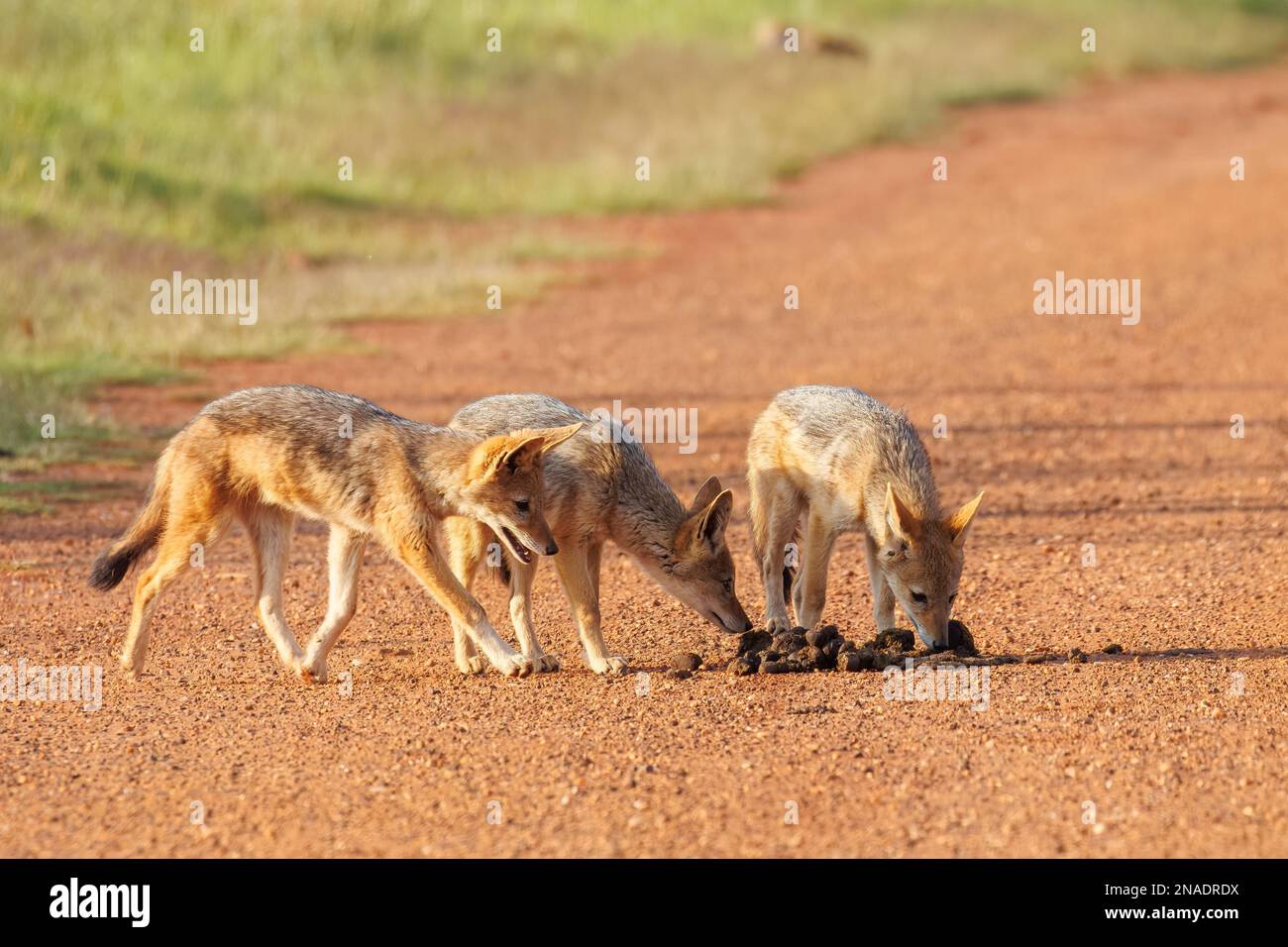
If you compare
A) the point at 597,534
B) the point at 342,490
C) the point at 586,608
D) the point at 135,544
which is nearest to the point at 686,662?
the point at 586,608

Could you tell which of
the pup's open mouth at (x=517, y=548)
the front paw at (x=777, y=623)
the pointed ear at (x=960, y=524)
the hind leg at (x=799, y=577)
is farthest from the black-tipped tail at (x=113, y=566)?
the pointed ear at (x=960, y=524)

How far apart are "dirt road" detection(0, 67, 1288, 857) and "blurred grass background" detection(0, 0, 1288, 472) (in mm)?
1158

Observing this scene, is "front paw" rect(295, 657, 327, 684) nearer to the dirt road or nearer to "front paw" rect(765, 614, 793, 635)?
the dirt road

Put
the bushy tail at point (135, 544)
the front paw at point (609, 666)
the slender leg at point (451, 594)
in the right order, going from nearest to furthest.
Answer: the slender leg at point (451, 594) < the front paw at point (609, 666) < the bushy tail at point (135, 544)

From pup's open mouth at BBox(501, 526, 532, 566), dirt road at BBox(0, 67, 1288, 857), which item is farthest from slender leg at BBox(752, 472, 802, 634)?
pup's open mouth at BBox(501, 526, 532, 566)

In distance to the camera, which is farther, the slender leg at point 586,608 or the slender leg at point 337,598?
the slender leg at point 586,608

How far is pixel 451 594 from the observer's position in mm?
7676

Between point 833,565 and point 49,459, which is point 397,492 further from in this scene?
point 49,459

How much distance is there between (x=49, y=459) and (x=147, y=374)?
7.68 ft

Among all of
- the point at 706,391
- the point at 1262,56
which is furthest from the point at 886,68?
the point at 706,391

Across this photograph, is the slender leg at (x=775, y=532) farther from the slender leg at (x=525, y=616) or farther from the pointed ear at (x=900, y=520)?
the slender leg at (x=525, y=616)

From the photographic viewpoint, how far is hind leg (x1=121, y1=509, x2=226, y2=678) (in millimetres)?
7797

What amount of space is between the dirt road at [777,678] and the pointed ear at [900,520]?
0.75 metres

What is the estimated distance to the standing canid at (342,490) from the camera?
768 cm
